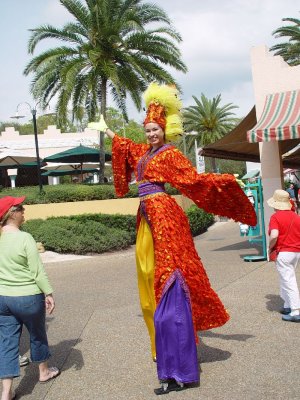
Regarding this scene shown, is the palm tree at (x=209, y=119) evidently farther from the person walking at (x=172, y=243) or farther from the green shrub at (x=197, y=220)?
the person walking at (x=172, y=243)

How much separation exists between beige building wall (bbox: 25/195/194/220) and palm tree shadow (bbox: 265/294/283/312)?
10792 millimetres

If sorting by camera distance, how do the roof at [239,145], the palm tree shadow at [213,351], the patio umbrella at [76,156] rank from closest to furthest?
the palm tree shadow at [213,351] → the roof at [239,145] → the patio umbrella at [76,156]

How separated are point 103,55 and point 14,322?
666 inches

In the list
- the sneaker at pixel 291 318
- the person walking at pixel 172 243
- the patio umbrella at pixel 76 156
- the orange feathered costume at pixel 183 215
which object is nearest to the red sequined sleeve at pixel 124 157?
the person walking at pixel 172 243

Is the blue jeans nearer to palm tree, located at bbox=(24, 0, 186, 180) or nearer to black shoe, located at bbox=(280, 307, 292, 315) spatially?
black shoe, located at bbox=(280, 307, 292, 315)

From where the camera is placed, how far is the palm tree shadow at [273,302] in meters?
6.40

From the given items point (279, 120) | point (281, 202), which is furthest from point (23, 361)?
point (279, 120)

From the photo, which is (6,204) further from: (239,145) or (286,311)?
(239,145)

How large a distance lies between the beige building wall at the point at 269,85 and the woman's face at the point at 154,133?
19.9 ft

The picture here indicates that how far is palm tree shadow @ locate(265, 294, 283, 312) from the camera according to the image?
6.40 metres

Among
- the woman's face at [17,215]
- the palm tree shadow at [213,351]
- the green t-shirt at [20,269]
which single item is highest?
the woman's face at [17,215]

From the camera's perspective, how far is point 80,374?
15.1ft

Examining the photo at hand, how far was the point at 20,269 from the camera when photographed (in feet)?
13.4

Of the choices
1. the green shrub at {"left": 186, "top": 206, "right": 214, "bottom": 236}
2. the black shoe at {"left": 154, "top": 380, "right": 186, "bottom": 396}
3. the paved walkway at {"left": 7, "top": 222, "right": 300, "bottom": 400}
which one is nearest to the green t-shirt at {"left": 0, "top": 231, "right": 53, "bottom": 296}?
the paved walkway at {"left": 7, "top": 222, "right": 300, "bottom": 400}
